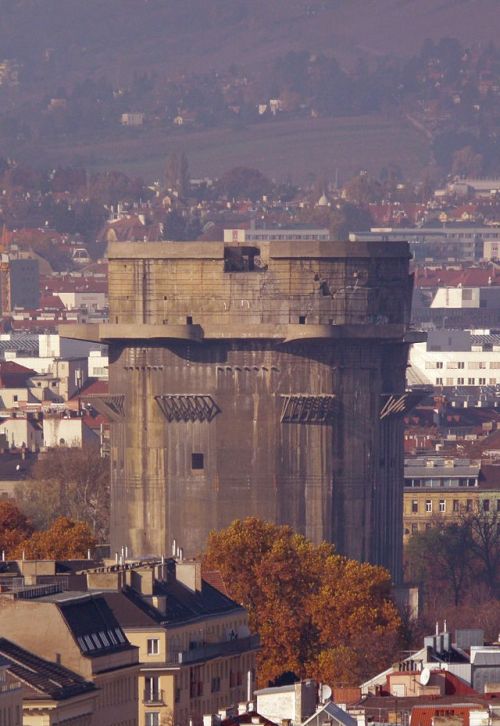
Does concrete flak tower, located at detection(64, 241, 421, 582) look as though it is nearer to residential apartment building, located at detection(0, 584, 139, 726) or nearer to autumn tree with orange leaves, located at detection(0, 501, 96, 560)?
autumn tree with orange leaves, located at detection(0, 501, 96, 560)

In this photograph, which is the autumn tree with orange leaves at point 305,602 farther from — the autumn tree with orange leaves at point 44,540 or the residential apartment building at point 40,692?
the residential apartment building at point 40,692

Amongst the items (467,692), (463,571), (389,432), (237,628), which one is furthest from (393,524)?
(467,692)

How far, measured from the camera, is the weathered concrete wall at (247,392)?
237 feet

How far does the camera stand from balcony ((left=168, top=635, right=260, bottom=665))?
165 feet

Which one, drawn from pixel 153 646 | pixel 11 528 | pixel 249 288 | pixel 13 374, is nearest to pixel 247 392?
pixel 249 288

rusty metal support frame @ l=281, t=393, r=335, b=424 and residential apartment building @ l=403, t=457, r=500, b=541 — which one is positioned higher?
rusty metal support frame @ l=281, t=393, r=335, b=424

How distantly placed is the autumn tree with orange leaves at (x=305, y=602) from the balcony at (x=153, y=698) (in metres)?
7.86

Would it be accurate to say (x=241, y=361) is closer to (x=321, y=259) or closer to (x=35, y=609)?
(x=321, y=259)

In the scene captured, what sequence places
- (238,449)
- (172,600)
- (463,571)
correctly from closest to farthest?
(172,600) < (238,449) < (463,571)

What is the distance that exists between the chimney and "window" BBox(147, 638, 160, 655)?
4.32 metres

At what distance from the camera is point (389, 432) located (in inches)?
2906

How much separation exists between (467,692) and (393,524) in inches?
1145

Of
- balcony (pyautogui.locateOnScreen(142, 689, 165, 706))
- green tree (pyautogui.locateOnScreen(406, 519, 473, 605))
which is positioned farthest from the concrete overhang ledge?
balcony (pyautogui.locateOnScreen(142, 689, 165, 706))

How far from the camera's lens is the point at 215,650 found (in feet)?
A: 173
